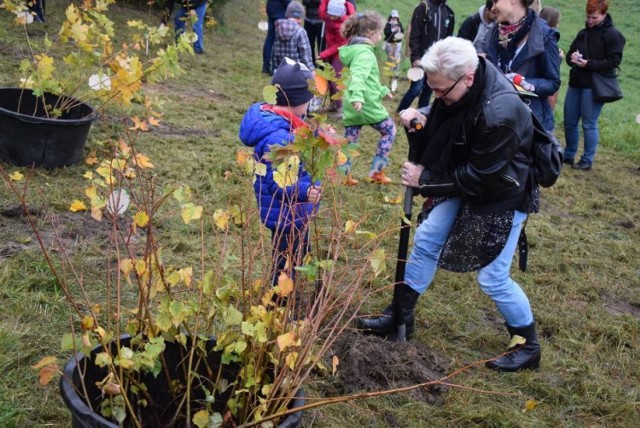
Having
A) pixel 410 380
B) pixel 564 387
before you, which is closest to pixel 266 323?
pixel 410 380

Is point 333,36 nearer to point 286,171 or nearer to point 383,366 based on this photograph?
point 383,366

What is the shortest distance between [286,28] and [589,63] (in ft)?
11.1

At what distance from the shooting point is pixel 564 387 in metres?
3.14

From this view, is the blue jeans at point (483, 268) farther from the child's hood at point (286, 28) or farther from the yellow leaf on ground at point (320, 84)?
the child's hood at point (286, 28)

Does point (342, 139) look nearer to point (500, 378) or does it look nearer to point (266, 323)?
point (266, 323)

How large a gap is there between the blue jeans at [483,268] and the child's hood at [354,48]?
101 inches

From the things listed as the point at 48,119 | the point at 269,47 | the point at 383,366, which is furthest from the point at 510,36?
the point at 269,47

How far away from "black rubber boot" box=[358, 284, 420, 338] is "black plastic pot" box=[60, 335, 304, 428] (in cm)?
130

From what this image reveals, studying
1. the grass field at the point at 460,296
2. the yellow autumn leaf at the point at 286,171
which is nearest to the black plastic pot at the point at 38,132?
the grass field at the point at 460,296

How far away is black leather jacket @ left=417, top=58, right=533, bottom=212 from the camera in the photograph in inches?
104

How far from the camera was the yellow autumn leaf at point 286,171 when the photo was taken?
6.05 ft

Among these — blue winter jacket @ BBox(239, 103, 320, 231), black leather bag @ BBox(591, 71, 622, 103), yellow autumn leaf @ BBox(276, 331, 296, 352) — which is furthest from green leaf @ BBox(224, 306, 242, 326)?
black leather bag @ BBox(591, 71, 622, 103)

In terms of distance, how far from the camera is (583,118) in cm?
705

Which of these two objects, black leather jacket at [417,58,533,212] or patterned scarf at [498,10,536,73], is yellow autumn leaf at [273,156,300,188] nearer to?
black leather jacket at [417,58,533,212]
